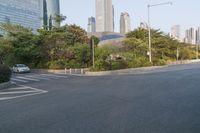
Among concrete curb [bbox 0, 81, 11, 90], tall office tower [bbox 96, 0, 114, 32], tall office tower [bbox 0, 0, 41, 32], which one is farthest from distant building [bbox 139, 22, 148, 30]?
tall office tower [bbox 96, 0, 114, 32]

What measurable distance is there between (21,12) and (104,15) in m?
98.1

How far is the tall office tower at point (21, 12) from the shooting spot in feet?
273

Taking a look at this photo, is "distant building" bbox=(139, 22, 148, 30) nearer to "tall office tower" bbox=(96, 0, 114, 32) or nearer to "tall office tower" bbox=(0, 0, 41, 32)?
"tall office tower" bbox=(0, 0, 41, 32)

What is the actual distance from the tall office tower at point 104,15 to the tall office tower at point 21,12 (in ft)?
287

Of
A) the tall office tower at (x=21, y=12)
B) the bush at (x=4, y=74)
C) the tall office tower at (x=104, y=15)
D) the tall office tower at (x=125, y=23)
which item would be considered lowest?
the bush at (x=4, y=74)

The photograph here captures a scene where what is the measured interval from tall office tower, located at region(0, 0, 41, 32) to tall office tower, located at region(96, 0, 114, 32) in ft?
287

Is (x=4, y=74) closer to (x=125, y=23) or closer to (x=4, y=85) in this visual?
(x=4, y=85)

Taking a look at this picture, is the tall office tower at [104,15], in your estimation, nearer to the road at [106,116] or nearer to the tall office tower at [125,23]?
the tall office tower at [125,23]

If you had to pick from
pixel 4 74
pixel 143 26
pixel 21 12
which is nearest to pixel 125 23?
pixel 21 12

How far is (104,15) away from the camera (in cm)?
18075

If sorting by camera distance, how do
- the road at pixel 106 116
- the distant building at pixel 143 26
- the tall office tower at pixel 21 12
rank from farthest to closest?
1. the tall office tower at pixel 21 12
2. the distant building at pixel 143 26
3. the road at pixel 106 116

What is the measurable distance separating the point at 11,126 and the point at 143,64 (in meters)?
35.3

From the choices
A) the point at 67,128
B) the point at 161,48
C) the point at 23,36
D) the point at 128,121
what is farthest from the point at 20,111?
the point at 161,48

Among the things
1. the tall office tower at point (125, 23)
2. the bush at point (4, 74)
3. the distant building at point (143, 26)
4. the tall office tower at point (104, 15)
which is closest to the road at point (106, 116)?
the bush at point (4, 74)
